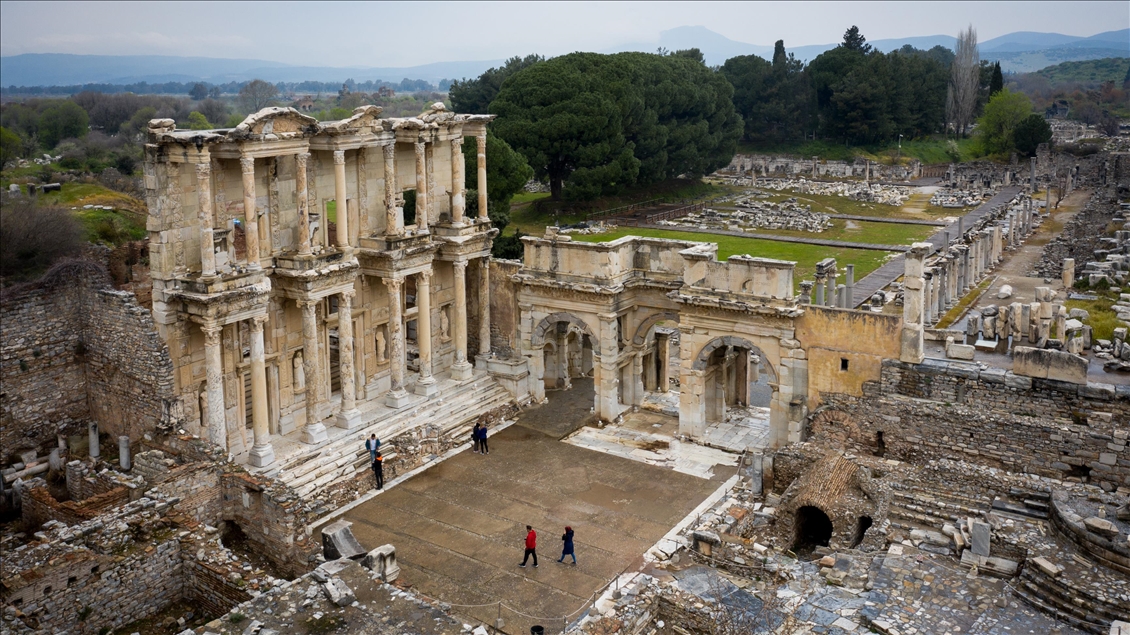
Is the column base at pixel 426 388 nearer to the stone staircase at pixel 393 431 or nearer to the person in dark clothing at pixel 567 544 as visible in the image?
the stone staircase at pixel 393 431

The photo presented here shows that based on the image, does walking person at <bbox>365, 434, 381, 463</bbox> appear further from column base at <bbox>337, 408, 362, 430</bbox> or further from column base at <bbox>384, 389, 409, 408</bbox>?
column base at <bbox>384, 389, 409, 408</bbox>

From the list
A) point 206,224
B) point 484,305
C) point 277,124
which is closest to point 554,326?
point 484,305

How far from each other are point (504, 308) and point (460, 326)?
2.32m

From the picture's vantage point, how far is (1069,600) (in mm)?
17266

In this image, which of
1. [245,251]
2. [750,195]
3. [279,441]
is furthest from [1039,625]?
[750,195]

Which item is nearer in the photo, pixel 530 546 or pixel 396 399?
pixel 530 546

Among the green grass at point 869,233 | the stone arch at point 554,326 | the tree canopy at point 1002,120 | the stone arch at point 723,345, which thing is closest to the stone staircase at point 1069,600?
the stone arch at point 723,345

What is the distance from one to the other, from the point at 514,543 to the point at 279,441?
7.12m

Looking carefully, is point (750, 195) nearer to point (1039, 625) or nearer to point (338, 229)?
point (338, 229)

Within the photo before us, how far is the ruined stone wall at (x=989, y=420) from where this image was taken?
22.5 metres

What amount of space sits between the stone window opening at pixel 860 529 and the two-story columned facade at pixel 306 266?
12818 mm

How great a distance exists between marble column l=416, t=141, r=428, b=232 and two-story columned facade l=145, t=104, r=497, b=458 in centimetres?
4

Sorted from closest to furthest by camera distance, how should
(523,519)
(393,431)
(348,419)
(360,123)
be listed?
(523,519) < (348,419) < (360,123) < (393,431)

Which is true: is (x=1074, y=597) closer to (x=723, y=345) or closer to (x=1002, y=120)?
(x=723, y=345)
